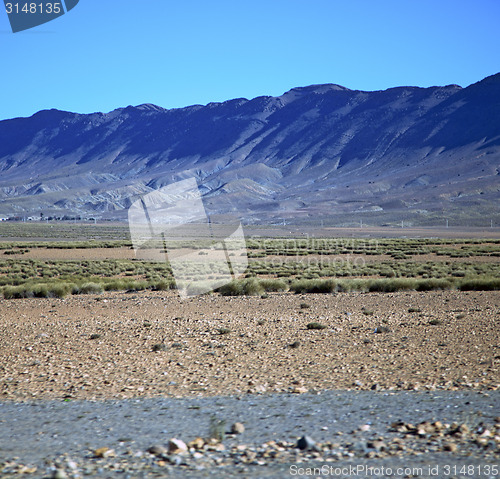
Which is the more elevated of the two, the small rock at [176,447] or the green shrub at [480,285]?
the small rock at [176,447]

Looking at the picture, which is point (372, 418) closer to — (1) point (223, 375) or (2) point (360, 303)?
(1) point (223, 375)

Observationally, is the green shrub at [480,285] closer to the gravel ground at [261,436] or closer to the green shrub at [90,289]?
the green shrub at [90,289]

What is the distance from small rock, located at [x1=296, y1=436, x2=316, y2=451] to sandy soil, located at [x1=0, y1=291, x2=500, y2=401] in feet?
7.13

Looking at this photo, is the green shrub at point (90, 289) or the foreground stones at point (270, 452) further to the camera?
the green shrub at point (90, 289)

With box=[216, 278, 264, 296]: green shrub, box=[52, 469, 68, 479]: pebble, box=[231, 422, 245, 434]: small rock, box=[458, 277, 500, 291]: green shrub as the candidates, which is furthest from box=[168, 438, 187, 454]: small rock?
box=[458, 277, 500, 291]: green shrub

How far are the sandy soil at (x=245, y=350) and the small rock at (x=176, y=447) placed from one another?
2211mm

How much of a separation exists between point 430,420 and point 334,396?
60.5 inches

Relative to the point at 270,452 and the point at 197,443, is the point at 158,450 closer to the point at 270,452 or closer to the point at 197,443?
the point at 197,443

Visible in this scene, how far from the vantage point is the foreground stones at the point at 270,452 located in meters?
5.46

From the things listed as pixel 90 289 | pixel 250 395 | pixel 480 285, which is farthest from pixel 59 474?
pixel 480 285

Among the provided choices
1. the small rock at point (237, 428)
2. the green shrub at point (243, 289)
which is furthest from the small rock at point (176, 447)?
the green shrub at point (243, 289)

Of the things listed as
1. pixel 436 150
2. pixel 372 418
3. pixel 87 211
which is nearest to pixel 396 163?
pixel 436 150

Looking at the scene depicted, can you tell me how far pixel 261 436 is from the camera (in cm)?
629

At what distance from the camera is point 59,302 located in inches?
794
